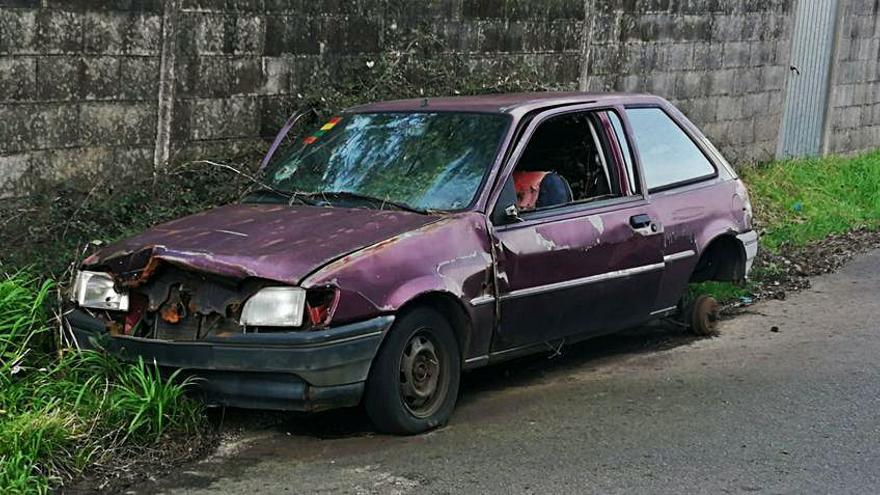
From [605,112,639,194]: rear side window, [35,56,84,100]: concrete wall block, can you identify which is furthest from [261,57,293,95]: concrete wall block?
[605,112,639,194]: rear side window

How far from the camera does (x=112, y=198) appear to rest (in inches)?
311

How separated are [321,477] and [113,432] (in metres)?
0.98

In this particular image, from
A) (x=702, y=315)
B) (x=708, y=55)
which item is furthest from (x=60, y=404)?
(x=708, y=55)

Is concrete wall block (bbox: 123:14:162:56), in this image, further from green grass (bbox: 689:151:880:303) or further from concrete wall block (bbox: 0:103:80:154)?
green grass (bbox: 689:151:880:303)

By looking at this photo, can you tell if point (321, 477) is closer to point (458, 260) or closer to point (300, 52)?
point (458, 260)

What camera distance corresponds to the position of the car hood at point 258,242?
18.2 ft

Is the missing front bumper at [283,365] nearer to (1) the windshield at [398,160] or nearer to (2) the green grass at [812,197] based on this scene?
(1) the windshield at [398,160]

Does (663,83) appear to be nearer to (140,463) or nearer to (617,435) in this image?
(617,435)

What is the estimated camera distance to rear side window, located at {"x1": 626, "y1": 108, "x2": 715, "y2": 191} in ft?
24.7

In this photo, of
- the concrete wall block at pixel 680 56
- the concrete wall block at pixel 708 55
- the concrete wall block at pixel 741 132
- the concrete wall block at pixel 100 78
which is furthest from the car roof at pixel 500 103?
the concrete wall block at pixel 741 132

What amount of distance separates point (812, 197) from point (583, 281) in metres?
7.93

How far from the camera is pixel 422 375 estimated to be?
5.96 metres

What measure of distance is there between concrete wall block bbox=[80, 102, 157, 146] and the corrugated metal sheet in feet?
30.3

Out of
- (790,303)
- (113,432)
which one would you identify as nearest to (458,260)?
(113,432)
